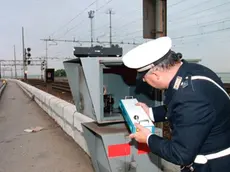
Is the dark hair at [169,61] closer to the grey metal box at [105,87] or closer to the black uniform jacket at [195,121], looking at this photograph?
the black uniform jacket at [195,121]

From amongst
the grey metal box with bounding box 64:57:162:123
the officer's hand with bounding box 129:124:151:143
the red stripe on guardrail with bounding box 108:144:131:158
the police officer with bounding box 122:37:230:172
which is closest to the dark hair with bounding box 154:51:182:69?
the police officer with bounding box 122:37:230:172

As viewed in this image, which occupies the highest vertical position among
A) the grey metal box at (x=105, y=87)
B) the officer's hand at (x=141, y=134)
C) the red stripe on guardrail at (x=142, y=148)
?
the grey metal box at (x=105, y=87)

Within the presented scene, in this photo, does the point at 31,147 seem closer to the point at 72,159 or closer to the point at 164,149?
the point at 72,159

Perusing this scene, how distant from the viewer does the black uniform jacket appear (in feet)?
5.78

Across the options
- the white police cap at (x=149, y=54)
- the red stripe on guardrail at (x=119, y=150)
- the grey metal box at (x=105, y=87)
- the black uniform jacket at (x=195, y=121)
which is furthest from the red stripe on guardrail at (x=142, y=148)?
the white police cap at (x=149, y=54)

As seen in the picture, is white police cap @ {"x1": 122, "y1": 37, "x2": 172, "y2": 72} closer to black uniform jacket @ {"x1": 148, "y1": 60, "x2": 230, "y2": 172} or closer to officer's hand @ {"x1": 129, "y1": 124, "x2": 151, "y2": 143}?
black uniform jacket @ {"x1": 148, "y1": 60, "x2": 230, "y2": 172}

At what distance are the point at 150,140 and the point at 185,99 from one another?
449 mm

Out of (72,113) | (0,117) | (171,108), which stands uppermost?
(171,108)

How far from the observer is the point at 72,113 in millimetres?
6785

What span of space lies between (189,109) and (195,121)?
82 mm

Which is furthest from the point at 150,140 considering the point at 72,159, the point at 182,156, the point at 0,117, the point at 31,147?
the point at 0,117

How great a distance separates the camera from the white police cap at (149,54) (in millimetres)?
1977

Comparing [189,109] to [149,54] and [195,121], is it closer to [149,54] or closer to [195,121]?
[195,121]

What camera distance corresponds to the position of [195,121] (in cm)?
174
